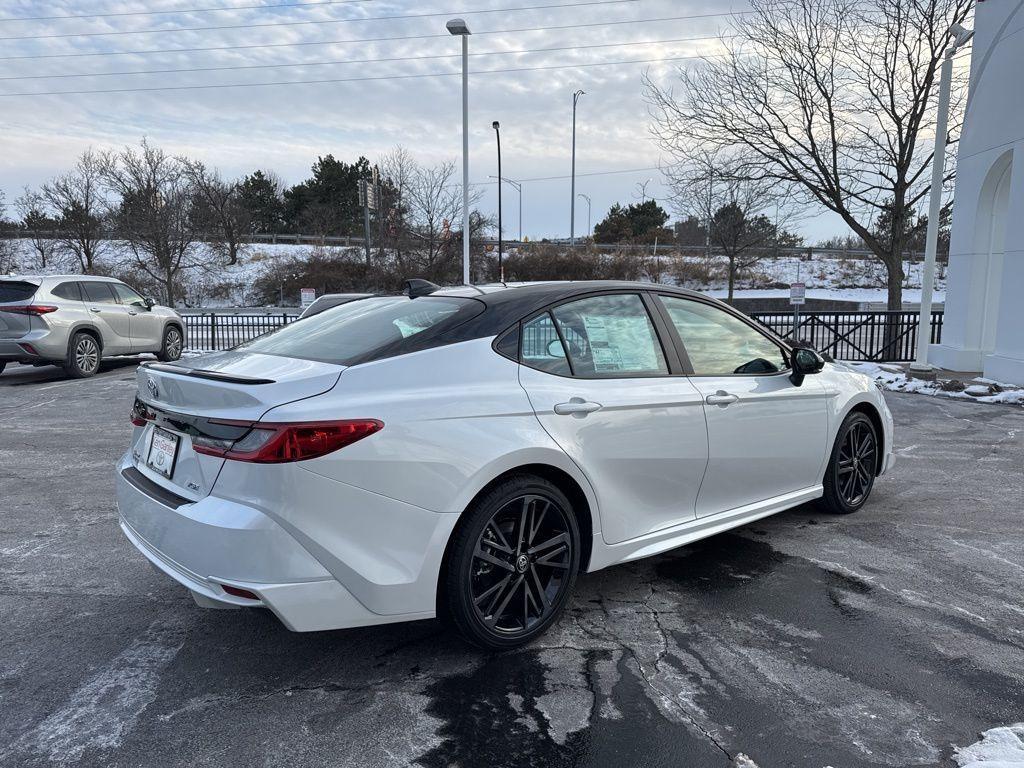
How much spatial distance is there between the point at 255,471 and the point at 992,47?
1485cm

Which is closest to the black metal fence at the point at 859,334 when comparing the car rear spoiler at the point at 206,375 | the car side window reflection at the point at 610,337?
the car side window reflection at the point at 610,337

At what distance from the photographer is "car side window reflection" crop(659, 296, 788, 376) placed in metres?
3.95

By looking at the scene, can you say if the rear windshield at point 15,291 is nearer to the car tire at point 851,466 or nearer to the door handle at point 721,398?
the door handle at point 721,398

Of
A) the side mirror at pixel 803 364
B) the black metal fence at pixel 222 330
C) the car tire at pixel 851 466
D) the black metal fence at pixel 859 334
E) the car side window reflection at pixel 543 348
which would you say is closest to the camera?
the car side window reflection at pixel 543 348

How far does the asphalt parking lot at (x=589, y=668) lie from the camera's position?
254 centimetres

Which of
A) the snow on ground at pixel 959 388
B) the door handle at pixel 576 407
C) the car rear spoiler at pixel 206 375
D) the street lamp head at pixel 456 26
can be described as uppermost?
the street lamp head at pixel 456 26

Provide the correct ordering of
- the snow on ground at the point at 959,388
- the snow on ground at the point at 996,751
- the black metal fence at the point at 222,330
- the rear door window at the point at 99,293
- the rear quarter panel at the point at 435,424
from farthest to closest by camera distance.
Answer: the black metal fence at the point at 222,330, the rear door window at the point at 99,293, the snow on ground at the point at 959,388, the rear quarter panel at the point at 435,424, the snow on ground at the point at 996,751

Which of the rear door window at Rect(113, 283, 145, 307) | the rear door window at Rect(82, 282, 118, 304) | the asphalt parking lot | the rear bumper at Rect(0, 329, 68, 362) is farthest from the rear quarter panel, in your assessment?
the rear door window at Rect(113, 283, 145, 307)

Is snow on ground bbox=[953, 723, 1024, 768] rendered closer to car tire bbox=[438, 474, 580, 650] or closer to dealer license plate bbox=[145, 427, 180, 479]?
car tire bbox=[438, 474, 580, 650]

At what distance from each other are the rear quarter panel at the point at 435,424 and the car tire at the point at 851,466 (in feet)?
8.32

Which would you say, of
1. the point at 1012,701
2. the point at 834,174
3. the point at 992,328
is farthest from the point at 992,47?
the point at 1012,701

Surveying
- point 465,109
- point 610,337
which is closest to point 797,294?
point 465,109

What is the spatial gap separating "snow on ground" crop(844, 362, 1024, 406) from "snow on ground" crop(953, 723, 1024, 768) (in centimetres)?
846

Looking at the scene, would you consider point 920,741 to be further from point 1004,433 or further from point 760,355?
point 1004,433
